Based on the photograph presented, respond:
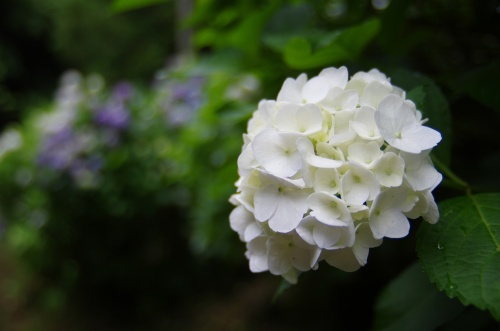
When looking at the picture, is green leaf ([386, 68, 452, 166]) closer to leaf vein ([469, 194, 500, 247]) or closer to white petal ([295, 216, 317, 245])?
leaf vein ([469, 194, 500, 247])

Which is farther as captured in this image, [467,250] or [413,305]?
[413,305]

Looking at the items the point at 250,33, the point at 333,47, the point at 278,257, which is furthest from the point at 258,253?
the point at 250,33

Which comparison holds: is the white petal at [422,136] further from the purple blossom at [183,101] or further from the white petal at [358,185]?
the purple blossom at [183,101]

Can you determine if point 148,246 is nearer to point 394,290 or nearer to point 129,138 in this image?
point 129,138

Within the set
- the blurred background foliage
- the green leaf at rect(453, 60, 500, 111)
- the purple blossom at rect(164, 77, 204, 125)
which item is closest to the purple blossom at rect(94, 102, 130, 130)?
the blurred background foliage

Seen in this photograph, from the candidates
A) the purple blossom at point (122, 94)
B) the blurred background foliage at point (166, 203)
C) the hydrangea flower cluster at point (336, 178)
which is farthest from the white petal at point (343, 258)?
the purple blossom at point (122, 94)

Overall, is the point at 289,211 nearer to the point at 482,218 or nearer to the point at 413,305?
the point at 482,218

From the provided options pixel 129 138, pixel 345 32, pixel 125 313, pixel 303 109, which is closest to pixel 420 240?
pixel 303 109
